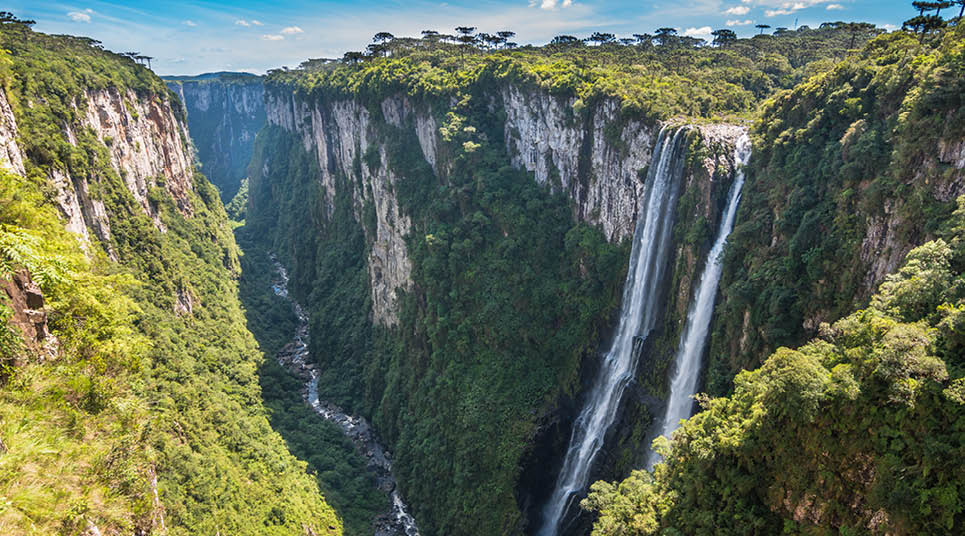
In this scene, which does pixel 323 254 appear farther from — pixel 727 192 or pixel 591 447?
pixel 727 192

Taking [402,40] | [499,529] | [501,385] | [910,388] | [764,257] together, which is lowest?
[499,529]

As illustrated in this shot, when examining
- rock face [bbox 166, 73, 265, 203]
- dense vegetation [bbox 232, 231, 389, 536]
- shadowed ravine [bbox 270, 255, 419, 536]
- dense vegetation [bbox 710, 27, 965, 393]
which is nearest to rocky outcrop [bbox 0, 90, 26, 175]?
dense vegetation [bbox 232, 231, 389, 536]

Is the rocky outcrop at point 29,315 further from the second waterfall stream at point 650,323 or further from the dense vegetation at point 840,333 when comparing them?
the second waterfall stream at point 650,323

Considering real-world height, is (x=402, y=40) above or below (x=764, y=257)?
above

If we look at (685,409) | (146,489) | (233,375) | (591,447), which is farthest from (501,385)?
(146,489)

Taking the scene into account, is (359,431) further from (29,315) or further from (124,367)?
(29,315)

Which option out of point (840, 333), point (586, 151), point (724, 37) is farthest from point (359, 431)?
point (724, 37)
